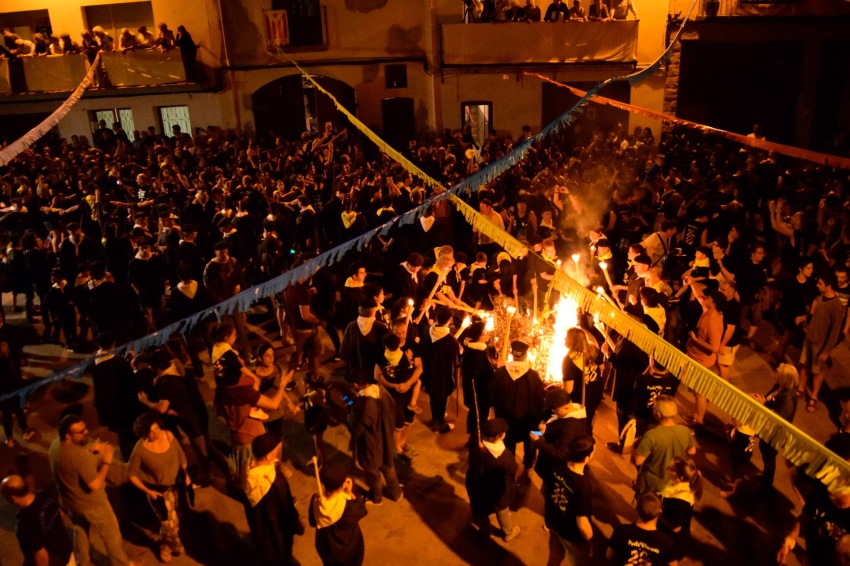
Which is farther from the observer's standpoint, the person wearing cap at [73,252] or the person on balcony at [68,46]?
the person on balcony at [68,46]

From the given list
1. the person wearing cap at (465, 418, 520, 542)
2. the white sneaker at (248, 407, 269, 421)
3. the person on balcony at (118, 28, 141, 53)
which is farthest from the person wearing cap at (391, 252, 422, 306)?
the person on balcony at (118, 28, 141, 53)

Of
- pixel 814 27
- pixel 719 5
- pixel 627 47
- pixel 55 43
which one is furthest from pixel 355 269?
pixel 55 43

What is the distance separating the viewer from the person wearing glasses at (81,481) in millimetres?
4383

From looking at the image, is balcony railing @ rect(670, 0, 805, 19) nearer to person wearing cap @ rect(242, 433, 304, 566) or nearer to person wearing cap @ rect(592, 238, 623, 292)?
person wearing cap @ rect(592, 238, 623, 292)

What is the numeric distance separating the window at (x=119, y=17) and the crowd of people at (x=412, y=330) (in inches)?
439

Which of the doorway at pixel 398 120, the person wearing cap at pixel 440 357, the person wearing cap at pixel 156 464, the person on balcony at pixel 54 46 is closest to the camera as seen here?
the person wearing cap at pixel 156 464

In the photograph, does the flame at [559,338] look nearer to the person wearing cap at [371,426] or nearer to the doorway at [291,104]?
the person wearing cap at [371,426]

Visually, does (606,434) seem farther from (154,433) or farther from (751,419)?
(154,433)

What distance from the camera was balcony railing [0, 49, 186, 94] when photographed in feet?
65.6

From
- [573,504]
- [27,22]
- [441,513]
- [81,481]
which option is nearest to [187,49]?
[27,22]

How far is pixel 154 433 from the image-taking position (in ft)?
15.4

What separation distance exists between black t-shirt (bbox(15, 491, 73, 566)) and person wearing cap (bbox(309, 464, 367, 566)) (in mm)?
1676

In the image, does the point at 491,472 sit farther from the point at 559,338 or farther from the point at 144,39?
the point at 144,39

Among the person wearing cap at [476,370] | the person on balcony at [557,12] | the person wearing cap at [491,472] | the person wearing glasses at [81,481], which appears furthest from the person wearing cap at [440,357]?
the person on balcony at [557,12]
